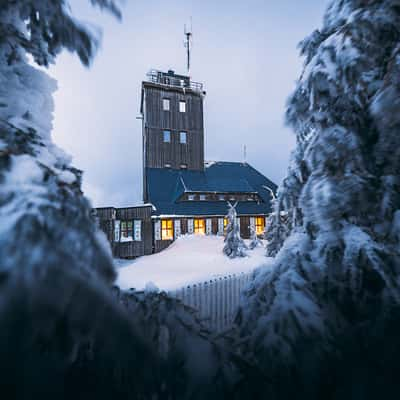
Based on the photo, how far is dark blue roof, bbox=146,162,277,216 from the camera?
65.7 ft

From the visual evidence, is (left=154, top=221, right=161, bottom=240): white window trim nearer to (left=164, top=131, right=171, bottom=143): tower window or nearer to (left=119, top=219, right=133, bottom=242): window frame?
(left=119, top=219, right=133, bottom=242): window frame

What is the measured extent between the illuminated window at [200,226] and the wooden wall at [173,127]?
7.36 m

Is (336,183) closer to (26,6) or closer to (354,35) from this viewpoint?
(354,35)

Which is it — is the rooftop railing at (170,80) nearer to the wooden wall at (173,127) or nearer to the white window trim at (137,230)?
the wooden wall at (173,127)

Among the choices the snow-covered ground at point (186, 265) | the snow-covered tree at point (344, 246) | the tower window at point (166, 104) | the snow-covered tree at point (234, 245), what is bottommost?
the snow-covered ground at point (186, 265)

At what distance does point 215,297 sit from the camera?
639 cm

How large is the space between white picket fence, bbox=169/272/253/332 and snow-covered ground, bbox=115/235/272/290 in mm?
1053

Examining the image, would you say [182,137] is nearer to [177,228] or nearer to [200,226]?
[200,226]

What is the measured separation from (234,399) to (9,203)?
233 centimetres

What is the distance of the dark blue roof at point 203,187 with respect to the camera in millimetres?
20016

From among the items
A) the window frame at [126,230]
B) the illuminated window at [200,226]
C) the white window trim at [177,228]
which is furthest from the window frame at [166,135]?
the window frame at [126,230]

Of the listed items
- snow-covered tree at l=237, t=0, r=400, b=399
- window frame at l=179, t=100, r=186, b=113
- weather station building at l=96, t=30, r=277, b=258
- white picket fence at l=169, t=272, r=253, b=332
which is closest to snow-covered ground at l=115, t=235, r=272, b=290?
white picket fence at l=169, t=272, r=253, b=332

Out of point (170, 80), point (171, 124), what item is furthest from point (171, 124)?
point (170, 80)

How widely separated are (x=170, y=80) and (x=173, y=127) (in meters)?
6.10
